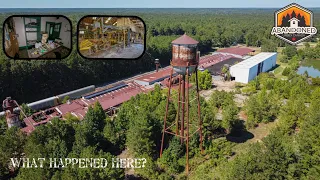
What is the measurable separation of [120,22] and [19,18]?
7.27ft

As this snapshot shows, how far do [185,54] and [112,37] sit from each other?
325 inches

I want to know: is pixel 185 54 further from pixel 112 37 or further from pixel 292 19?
pixel 292 19

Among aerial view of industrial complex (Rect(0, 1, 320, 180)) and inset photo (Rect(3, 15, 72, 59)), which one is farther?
aerial view of industrial complex (Rect(0, 1, 320, 180))

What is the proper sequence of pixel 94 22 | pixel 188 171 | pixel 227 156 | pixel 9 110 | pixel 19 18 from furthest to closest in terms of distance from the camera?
pixel 9 110
pixel 227 156
pixel 188 171
pixel 94 22
pixel 19 18

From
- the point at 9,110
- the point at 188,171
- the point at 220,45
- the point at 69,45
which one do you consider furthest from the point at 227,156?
the point at 220,45

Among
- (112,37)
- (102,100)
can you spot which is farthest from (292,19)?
(112,37)

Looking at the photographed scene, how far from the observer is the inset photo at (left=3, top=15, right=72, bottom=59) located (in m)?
5.86

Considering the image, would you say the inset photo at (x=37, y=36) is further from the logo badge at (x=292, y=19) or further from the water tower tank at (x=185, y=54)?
the logo badge at (x=292, y=19)

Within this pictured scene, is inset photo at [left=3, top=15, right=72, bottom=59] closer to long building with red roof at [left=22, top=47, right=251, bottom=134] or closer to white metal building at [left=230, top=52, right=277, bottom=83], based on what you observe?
long building with red roof at [left=22, top=47, right=251, bottom=134]

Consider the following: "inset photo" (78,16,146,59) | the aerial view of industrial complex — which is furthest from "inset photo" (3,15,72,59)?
"inset photo" (78,16,146,59)

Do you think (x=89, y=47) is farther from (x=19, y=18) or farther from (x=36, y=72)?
(x=36, y=72)

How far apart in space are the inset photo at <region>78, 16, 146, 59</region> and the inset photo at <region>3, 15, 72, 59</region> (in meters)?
Answer: 0.53

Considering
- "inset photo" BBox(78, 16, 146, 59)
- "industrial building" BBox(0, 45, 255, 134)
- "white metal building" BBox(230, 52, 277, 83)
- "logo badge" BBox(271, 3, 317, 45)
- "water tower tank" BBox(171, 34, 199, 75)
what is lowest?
"industrial building" BBox(0, 45, 255, 134)

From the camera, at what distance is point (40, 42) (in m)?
6.14
